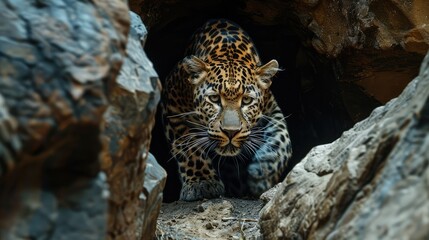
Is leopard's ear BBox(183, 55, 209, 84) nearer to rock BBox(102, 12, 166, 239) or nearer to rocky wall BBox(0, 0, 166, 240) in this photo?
rock BBox(102, 12, 166, 239)

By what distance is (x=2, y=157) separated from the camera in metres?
2.26

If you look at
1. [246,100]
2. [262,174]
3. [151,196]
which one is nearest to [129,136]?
[151,196]

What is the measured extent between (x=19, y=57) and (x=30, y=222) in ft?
1.72

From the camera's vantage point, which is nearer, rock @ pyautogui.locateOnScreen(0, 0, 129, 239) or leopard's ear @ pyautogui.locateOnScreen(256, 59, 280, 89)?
rock @ pyautogui.locateOnScreen(0, 0, 129, 239)

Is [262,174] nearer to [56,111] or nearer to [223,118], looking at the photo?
[223,118]

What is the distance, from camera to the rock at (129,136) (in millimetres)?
3029

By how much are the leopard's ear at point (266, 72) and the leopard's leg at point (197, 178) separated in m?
0.95

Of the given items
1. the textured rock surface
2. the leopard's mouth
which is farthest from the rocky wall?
the leopard's mouth

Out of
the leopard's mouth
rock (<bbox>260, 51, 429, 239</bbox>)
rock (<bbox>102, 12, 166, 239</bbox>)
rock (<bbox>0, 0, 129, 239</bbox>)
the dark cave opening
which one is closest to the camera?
rock (<bbox>0, 0, 129, 239</bbox>)

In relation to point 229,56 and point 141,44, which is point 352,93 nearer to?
point 229,56

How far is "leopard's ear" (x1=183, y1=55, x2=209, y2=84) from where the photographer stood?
7629 millimetres

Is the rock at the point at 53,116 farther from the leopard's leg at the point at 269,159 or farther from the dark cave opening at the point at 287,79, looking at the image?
the dark cave opening at the point at 287,79

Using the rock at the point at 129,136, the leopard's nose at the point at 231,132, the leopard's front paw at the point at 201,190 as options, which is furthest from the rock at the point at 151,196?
the leopard's front paw at the point at 201,190

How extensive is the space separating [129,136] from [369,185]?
99 centimetres
